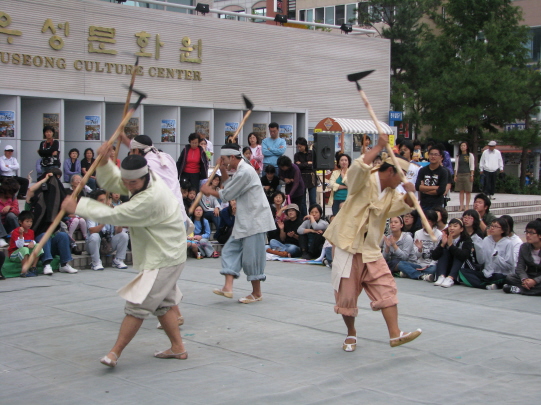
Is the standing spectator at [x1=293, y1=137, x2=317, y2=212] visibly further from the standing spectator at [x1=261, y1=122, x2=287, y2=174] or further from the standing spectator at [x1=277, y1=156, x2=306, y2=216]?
the standing spectator at [x1=277, y1=156, x2=306, y2=216]

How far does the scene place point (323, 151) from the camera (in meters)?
13.1

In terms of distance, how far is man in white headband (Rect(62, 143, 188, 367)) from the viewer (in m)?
5.06

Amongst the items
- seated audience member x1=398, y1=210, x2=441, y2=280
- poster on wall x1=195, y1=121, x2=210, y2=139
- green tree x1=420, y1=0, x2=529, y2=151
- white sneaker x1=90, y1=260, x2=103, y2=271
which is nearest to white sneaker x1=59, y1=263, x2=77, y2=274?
white sneaker x1=90, y1=260, x2=103, y2=271

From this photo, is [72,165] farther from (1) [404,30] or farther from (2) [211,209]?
(1) [404,30]

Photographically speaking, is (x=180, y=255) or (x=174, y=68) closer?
(x=180, y=255)

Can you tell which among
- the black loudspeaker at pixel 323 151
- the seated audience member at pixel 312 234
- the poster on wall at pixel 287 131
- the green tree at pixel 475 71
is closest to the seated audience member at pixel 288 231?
the seated audience member at pixel 312 234

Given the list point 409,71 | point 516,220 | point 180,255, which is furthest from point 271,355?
point 409,71

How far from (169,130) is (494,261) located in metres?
11.5

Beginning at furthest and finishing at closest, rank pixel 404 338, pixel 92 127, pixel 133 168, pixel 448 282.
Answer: pixel 92 127
pixel 448 282
pixel 404 338
pixel 133 168

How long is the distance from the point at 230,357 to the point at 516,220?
14220 mm

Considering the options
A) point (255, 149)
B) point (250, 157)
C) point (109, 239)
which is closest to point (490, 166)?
point (255, 149)

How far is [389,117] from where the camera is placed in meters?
24.9

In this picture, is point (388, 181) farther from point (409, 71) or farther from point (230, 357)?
point (409, 71)

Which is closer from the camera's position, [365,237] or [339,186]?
[365,237]
